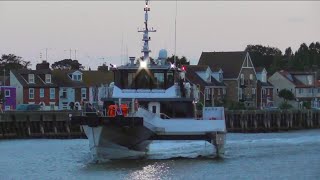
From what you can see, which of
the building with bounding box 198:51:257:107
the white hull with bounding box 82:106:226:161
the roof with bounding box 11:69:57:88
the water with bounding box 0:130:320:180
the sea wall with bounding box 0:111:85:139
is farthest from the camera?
the building with bounding box 198:51:257:107

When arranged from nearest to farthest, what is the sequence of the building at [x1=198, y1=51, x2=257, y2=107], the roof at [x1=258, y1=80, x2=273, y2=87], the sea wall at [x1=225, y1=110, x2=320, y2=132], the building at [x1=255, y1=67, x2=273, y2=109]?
the sea wall at [x1=225, y1=110, x2=320, y2=132], the building at [x1=198, y1=51, x2=257, y2=107], the building at [x1=255, y1=67, x2=273, y2=109], the roof at [x1=258, y1=80, x2=273, y2=87]

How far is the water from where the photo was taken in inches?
1460

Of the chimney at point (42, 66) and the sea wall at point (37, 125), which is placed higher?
the chimney at point (42, 66)

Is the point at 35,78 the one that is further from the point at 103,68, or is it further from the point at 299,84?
the point at 299,84

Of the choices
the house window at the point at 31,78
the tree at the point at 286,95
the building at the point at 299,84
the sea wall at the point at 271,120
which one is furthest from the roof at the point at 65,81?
the building at the point at 299,84

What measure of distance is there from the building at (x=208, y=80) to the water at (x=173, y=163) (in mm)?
49579

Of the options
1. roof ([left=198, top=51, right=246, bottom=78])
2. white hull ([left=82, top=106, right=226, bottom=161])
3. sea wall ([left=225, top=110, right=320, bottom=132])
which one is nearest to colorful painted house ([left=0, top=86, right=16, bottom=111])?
sea wall ([left=225, top=110, right=320, bottom=132])

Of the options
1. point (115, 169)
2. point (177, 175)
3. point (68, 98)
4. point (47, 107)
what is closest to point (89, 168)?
point (115, 169)

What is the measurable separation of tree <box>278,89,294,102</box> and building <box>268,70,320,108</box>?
299cm

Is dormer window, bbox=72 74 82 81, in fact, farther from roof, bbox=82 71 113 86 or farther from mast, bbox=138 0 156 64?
mast, bbox=138 0 156 64

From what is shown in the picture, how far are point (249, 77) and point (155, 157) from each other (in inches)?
2837

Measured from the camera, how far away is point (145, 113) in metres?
40.6

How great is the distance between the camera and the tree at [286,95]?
124562mm

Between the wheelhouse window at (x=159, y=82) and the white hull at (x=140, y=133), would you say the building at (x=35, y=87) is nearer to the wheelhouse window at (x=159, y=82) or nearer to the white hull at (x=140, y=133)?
the wheelhouse window at (x=159, y=82)
